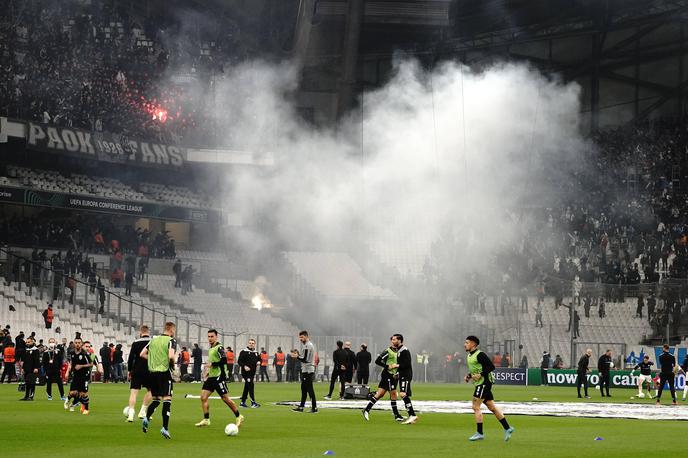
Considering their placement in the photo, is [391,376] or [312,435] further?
[391,376]

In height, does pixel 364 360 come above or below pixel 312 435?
above

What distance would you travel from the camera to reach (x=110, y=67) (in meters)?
57.4

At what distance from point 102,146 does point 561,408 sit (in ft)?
112

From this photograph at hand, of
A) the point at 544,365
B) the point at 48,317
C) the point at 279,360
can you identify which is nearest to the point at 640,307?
the point at 544,365

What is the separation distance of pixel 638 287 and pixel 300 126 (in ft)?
77.0

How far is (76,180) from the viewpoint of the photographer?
186 ft

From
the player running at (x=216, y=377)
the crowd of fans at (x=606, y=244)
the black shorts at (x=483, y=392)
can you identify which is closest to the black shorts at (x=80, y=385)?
the player running at (x=216, y=377)

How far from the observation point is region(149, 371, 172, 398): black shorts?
60.1ft

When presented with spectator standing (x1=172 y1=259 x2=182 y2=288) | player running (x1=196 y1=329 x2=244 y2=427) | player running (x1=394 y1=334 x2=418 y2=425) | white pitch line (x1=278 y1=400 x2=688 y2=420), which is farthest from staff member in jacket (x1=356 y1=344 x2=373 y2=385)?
spectator standing (x1=172 y1=259 x2=182 y2=288)

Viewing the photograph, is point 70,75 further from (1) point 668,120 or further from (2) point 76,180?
(1) point 668,120

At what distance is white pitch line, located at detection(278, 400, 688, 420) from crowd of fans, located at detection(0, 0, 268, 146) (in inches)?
1196

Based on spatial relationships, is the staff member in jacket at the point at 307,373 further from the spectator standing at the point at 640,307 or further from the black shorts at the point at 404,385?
the spectator standing at the point at 640,307

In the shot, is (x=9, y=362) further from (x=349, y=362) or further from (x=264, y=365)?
(x=349, y=362)

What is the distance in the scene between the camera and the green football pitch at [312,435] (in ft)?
52.3
